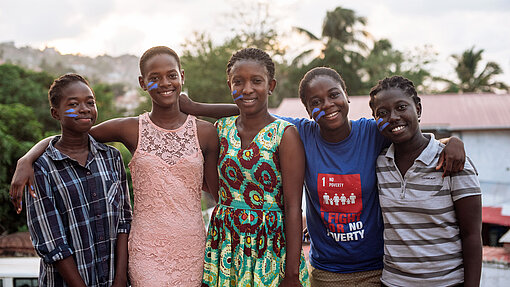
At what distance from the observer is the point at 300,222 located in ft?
7.56

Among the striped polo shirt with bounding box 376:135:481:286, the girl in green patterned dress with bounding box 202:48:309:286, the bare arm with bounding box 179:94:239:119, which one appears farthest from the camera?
the bare arm with bounding box 179:94:239:119

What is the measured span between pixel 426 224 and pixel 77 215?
175cm

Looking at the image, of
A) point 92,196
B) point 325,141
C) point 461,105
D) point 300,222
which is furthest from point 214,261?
point 461,105

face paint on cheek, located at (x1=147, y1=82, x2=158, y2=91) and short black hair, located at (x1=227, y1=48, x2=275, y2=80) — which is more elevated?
short black hair, located at (x1=227, y1=48, x2=275, y2=80)

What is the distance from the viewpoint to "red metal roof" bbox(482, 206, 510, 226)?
7.95 meters

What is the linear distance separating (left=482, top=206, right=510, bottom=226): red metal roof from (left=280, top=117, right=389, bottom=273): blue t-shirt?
6662 millimetres

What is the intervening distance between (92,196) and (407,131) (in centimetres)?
166

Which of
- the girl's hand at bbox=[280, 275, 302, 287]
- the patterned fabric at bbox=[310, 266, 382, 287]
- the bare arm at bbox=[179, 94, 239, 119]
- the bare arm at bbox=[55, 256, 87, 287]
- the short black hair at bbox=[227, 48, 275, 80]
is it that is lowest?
the patterned fabric at bbox=[310, 266, 382, 287]

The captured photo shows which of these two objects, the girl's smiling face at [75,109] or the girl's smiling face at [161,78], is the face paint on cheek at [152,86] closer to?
the girl's smiling face at [161,78]

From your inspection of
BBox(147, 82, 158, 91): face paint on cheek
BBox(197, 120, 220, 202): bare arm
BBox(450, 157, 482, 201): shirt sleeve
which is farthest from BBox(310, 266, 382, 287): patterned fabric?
BBox(147, 82, 158, 91): face paint on cheek

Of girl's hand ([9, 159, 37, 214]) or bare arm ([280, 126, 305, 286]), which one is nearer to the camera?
girl's hand ([9, 159, 37, 214])

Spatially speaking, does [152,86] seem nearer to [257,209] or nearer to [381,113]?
[257,209]

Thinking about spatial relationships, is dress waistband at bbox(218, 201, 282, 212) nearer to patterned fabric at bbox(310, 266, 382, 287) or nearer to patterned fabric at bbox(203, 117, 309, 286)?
patterned fabric at bbox(203, 117, 309, 286)

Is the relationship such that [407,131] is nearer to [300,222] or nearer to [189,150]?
[300,222]
